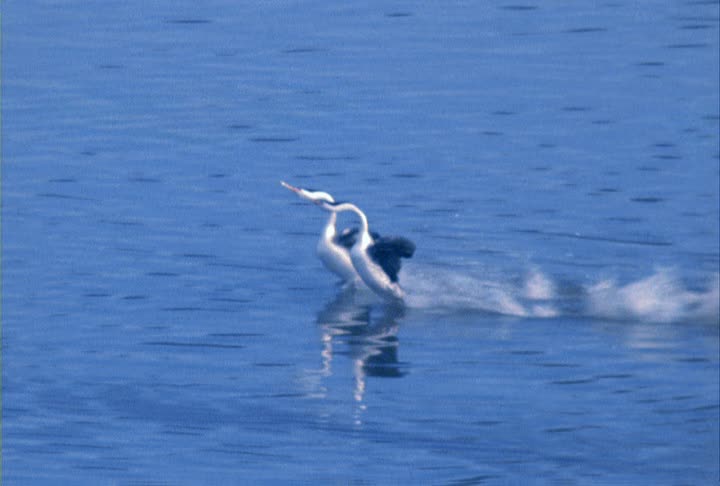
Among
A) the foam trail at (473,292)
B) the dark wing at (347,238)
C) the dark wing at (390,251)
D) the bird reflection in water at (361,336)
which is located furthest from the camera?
the dark wing at (347,238)

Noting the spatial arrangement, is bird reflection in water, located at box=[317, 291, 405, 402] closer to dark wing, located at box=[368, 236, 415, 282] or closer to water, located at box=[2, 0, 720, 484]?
water, located at box=[2, 0, 720, 484]

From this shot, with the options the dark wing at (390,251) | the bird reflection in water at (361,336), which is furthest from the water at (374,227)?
the dark wing at (390,251)

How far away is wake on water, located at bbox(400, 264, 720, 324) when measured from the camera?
11.7m

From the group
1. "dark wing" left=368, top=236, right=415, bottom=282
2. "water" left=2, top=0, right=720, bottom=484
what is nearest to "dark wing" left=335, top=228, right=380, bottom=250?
"water" left=2, top=0, right=720, bottom=484

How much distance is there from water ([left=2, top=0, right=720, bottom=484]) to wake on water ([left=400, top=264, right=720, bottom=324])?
0.09 ft

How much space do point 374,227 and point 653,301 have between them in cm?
296

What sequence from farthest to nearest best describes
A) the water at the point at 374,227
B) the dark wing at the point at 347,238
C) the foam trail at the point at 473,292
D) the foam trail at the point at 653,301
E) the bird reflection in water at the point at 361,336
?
1. the dark wing at the point at 347,238
2. the foam trail at the point at 473,292
3. the foam trail at the point at 653,301
4. the bird reflection in water at the point at 361,336
5. the water at the point at 374,227

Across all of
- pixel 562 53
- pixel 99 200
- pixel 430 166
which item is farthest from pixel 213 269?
pixel 562 53

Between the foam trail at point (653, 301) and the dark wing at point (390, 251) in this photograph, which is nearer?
the foam trail at point (653, 301)

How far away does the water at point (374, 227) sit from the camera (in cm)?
938

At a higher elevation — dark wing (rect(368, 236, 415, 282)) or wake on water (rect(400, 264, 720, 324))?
dark wing (rect(368, 236, 415, 282))

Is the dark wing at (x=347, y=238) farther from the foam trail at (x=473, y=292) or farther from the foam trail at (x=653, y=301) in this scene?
the foam trail at (x=653, y=301)

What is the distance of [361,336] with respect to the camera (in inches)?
448

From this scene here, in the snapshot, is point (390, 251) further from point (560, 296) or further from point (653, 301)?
point (653, 301)
